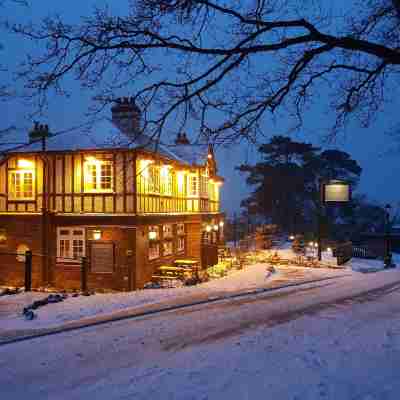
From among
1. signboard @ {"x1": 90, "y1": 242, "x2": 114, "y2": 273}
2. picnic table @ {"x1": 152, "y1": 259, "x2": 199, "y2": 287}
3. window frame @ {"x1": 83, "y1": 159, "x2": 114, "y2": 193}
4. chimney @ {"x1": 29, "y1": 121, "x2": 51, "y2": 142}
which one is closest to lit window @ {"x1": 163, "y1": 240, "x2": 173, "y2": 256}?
picnic table @ {"x1": 152, "y1": 259, "x2": 199, "y2": 287}

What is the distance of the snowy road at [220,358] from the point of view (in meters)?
5.27

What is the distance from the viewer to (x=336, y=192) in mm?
22141

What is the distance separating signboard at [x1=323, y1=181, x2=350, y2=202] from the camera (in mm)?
22031

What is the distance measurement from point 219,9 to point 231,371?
553 cm

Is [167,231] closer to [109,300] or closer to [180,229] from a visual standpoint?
[180,229]

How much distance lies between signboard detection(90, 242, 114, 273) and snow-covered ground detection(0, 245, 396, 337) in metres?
4.66

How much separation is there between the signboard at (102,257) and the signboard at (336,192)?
41.5 ft

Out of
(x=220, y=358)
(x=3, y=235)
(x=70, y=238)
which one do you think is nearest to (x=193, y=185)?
(x=70, y=238)

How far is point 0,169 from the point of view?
58.2 ft

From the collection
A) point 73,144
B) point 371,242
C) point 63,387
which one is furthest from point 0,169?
point 371,242

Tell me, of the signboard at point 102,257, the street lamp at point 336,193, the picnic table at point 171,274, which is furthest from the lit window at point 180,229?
the street lamp at point 336,193

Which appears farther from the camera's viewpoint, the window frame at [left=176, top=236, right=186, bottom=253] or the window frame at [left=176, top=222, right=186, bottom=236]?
the window frame at [left=176, top=222, right=186, bottom=236]

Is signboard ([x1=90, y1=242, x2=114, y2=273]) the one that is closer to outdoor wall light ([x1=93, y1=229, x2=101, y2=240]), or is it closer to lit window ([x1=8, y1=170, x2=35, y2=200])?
outdoor wall light ([x1=93, y1=229, x2=101, y2=240])

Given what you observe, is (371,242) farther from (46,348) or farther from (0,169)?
(46,348)
